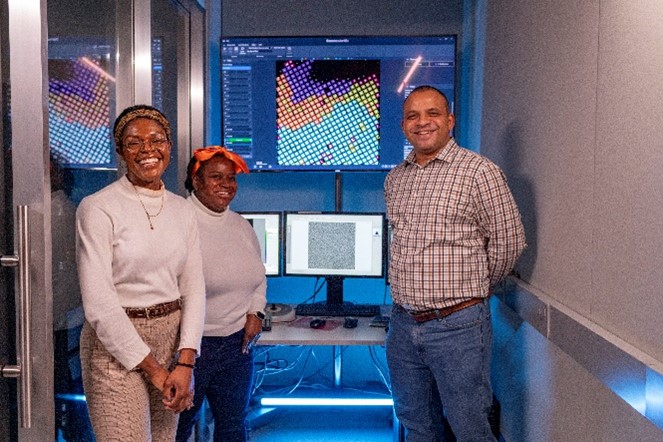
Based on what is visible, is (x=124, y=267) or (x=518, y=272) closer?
(x=124, y=267)

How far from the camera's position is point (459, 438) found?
216 cm

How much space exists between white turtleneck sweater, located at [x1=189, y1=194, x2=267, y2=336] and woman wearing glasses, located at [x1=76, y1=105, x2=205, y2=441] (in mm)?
247

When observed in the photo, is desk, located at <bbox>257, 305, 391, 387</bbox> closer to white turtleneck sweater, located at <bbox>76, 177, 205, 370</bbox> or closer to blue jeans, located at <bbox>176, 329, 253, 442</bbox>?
blue jeans, located at <bbox>176, 329, 253, 442</bbox>

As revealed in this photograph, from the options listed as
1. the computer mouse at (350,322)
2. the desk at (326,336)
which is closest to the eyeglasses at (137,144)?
the desk at (326,336)

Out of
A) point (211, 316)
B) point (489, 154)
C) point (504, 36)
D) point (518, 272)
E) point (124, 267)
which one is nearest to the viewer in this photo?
point (124, 267)

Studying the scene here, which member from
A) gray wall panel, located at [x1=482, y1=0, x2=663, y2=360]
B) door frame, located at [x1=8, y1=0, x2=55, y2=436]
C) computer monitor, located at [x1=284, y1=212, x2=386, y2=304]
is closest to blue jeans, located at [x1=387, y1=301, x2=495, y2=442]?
gray wall panel, located at [x1=482, y1=0, x2=663, y2=360]

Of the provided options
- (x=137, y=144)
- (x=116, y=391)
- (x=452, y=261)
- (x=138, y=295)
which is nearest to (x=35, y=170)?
(x=137, y=144)

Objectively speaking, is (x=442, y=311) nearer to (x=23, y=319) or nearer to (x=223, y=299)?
(x=223, y=299)

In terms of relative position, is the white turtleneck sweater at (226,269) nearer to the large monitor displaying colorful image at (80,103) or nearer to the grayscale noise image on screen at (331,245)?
the large monitor displaying colorful image at (80,103)

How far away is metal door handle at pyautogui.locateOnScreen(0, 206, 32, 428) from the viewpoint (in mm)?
1395

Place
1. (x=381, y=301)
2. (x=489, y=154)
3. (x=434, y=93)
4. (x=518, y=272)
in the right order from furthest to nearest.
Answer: (x=381, y=301)
(x=489, y=154)
(x=518, y=272)
(x=434, y=93)

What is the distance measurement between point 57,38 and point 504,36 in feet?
5.86

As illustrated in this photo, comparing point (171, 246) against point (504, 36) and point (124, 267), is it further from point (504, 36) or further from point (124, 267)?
point (504, 36)

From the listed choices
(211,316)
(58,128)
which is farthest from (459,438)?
(58,128)
